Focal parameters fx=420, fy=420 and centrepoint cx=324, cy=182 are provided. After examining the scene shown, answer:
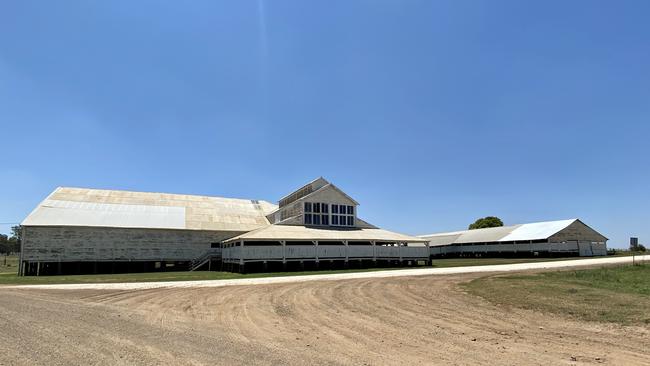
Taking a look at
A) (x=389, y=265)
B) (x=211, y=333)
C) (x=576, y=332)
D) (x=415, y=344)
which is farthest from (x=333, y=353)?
(x=389, y=265)

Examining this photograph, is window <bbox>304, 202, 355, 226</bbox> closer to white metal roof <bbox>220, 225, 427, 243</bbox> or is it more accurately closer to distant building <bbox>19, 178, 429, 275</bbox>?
distant building <bbox>19, 178, 429, 275</bbox>

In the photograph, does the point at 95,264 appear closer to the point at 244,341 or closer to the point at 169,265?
the point at 169,265

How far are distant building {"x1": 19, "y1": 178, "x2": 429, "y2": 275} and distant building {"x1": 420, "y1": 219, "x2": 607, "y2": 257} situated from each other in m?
30.8

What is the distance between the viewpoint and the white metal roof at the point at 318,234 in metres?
40.8

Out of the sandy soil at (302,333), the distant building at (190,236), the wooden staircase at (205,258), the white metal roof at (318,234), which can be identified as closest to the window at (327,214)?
the distant building at (190,236)

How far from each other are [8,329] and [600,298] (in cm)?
1913

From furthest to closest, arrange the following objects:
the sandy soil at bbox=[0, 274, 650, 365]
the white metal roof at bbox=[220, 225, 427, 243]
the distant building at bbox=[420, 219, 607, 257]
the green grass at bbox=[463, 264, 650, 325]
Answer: the distant building at bbox=[420, 219, 607, 257]
the white metal roof at bbox=[220, 225, 427, 243]
the green grass at bbox=[463, 264, 650, 325]
the sandy soil at bbox=[0, 274, 650, 365]

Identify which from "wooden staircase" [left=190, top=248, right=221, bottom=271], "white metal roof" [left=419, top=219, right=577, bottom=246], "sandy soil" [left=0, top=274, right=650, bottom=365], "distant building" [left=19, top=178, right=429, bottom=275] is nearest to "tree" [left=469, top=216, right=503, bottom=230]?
"white metal roof" [left=419, top=219, right=577, bottom=246]

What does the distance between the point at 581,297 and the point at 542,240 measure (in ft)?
192

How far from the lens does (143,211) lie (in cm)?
5131

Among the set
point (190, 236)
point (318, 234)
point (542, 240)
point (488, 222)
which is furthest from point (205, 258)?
point (488, 222)

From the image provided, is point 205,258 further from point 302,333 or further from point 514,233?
point 514,233

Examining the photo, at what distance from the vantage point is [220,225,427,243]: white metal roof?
4085 cm

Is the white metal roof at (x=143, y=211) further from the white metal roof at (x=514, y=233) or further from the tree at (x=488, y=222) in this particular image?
the tree at (x=488, y=222)
